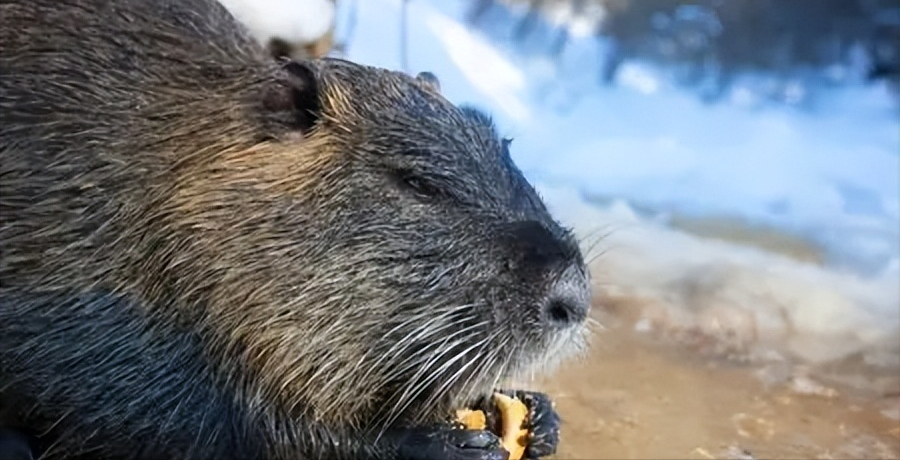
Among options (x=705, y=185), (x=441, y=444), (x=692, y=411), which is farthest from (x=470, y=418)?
(x=705, y=185)

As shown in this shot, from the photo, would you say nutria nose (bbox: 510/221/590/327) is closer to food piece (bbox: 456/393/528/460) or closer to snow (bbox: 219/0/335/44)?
food piece (bbox: 456/393/528/460)

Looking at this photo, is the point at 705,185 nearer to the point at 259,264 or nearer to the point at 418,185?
the point at 418,185

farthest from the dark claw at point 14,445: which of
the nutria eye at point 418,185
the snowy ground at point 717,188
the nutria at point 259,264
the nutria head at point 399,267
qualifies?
the snowy ground at point 717,188

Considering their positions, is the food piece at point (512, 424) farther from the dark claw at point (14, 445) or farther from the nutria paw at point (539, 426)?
the dark claw at point (14, 445)

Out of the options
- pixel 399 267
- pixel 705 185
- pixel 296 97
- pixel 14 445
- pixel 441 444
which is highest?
pixel 705 185

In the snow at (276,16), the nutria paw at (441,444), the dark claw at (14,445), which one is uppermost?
the snow at (276,16)

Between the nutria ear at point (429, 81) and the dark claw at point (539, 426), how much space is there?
1.45 feet

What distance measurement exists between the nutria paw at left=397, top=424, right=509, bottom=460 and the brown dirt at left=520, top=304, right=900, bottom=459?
1.09 feet

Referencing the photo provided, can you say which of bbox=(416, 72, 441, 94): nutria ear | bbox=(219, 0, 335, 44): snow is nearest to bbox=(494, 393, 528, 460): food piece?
bbox=(416, 72, 441, 94): nutria ear

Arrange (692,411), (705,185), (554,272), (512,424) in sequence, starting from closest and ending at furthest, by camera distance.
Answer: (554,272) → (512,424) → (692,411) → (705,185)

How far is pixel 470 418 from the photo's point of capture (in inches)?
62.8

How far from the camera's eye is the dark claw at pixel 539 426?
5.71 feet

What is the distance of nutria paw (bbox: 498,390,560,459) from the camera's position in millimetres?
1740

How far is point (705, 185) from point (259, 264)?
1.05 meters
